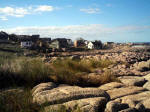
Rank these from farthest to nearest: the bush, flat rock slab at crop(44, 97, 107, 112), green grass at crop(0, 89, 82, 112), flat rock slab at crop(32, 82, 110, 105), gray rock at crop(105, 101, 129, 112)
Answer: the bush < flat rock slab at crop(32, 82, 110, 105) < green grass at crop(0, 89, 82, 112) < flat rock slab at crop(44, 97, 107, 112) < gray rock at crop(105, 101, 129, 112)

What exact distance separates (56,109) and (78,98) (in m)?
1.08

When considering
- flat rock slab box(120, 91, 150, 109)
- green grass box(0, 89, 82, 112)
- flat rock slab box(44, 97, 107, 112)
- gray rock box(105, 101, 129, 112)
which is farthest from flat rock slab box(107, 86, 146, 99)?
green grass box(0, 89, 82, 112)

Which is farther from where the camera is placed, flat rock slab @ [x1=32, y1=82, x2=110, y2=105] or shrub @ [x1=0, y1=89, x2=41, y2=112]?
flat rock slab @ [x1=32, y1=82, x2=110, y2=105]

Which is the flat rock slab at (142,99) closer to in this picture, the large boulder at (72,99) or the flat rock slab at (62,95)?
the large boulder at (72,99)

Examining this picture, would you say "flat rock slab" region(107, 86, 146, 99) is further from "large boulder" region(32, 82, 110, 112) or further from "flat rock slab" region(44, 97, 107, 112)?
"flat rock slab" region(44, 97, 107, 112)

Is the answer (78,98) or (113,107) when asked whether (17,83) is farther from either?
(113,107)

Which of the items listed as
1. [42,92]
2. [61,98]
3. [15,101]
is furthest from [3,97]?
[61,98]

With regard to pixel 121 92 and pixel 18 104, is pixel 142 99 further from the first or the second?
pixel 18 104

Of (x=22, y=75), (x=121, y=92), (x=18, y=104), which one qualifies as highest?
(x=22, y=75)

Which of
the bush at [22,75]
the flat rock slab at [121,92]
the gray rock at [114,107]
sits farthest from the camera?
the bush at [22,75]

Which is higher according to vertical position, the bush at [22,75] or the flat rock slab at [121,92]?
the bush at [22,75]

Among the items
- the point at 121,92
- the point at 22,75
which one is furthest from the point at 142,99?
the point at 22,75

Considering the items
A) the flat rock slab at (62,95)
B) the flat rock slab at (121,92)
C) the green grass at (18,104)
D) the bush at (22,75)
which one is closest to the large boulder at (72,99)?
the flat rock slab at (62,95)

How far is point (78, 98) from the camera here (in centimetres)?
470
